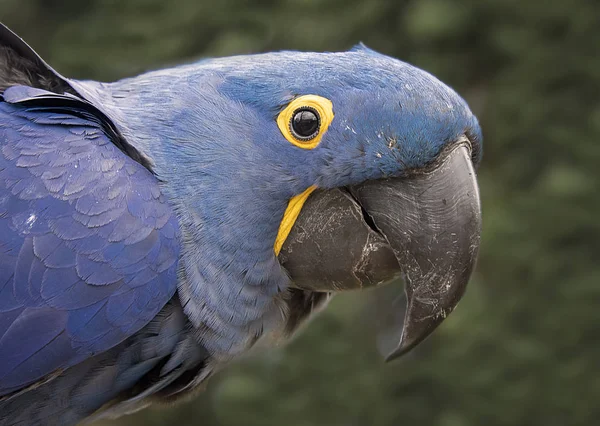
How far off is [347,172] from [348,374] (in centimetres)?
195

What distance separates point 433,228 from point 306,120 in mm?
342

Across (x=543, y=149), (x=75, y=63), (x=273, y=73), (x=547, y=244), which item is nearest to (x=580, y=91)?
(x=543, y=149)

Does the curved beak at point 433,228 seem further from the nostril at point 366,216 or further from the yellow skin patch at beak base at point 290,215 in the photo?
the yellow skin patch at beak base at point 290,215

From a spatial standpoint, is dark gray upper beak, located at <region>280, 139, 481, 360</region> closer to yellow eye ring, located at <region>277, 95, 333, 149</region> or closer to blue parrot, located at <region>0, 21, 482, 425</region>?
blue parrot, located at <region>0, 21, 482, 425</region>

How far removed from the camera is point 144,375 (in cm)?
171

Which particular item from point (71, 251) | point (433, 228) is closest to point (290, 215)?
point (433, 228)

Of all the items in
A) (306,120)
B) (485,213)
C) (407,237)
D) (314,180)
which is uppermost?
(306,120)

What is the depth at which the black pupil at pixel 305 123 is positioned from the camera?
1.55 m

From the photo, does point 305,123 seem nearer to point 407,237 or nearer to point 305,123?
point 305,123

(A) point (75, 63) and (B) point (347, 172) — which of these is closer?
(B) point (347, 172)

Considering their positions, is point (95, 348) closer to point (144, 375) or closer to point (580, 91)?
point (144, 375)

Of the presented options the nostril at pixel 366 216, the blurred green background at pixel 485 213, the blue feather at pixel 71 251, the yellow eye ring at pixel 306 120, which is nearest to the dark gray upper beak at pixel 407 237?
the nostril at pixel 366 216

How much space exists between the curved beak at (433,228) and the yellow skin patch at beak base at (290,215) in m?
0.14

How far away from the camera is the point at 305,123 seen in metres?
1.56
